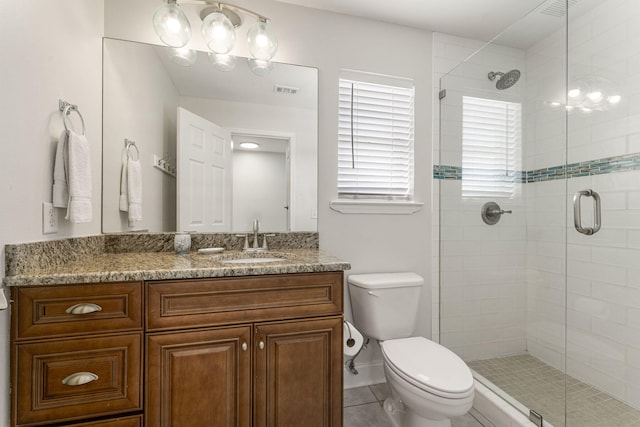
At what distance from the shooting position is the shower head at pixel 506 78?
75.2 inches

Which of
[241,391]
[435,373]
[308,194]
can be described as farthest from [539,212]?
[241,391]

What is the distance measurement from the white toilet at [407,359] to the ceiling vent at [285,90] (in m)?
1.21

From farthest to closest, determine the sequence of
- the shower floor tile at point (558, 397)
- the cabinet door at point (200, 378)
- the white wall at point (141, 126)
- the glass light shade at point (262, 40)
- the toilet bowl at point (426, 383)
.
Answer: the glass light shade at point (262, 40) < the white wall at point (141, 126) < the shower floor tile at point (558, 397) < the toilet bowl at point (426, 383) < the cabinet door at point (200, 378)

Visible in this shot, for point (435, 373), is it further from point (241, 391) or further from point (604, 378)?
point (604, 378)

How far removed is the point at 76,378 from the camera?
1003mm

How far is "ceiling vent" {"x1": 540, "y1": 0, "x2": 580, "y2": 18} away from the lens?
161 centimetres

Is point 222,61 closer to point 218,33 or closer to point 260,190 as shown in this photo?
point 218,33

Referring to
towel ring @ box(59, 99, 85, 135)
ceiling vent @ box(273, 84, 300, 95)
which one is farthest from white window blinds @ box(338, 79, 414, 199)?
towel ring @ box(59, 99, 85, 135)

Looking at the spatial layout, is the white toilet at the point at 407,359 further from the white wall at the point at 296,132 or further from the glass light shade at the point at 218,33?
the glass light shade at the point at 218,33

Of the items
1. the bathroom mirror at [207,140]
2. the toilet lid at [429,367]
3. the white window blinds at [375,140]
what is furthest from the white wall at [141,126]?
the toilet lid at [429,367]

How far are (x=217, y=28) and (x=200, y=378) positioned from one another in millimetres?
1702

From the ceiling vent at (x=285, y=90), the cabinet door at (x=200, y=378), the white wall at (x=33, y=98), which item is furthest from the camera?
the ceiling vent at (x=285, y=90)

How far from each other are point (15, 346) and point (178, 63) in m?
1.47

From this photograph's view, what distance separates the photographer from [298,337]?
1244mm
